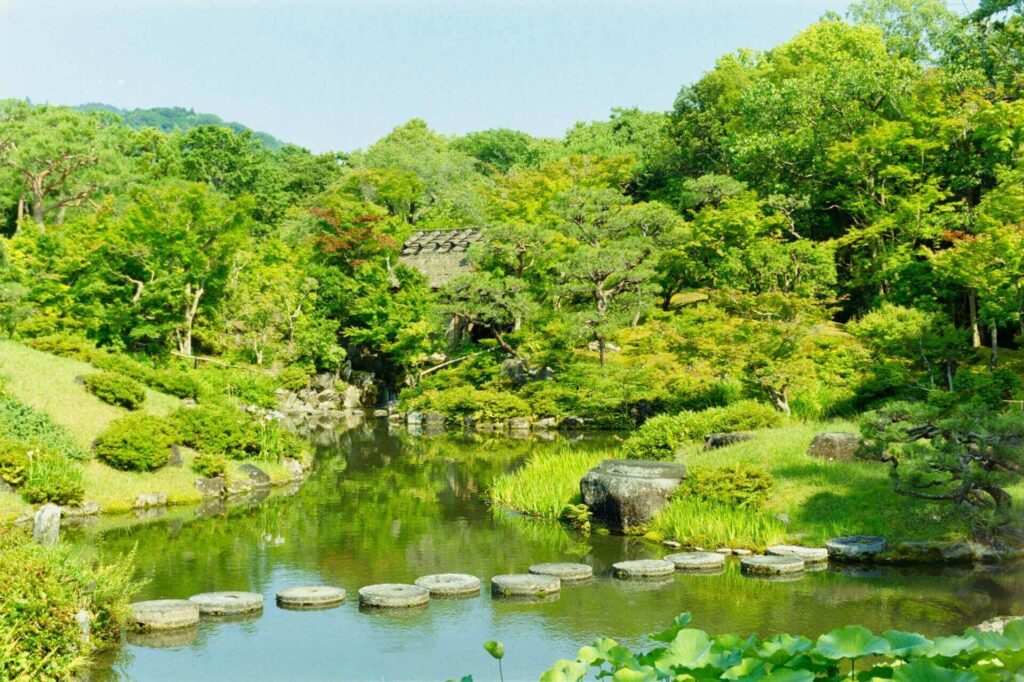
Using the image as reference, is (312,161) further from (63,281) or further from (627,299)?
(627,299)

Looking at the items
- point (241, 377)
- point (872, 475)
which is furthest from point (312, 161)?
point (872, 475)

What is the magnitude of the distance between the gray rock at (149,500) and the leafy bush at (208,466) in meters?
1.11

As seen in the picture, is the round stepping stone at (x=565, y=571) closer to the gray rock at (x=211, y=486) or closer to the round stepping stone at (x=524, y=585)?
the round stepping stone at (x=524, y=585)

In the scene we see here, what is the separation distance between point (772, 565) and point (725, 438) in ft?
16.9

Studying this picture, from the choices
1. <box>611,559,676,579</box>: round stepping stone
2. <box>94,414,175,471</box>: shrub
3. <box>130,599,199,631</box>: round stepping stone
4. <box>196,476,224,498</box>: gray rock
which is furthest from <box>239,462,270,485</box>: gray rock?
<box>611,559,676,579</box>: round stepping stone

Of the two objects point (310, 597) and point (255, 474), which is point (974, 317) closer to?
point (255, 474)

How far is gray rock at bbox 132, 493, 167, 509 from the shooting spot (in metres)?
14.8

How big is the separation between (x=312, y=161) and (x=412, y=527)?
4127cm

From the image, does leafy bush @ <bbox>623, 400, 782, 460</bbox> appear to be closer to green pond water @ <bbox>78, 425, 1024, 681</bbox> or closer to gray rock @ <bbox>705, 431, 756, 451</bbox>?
gray rock @ <bbox>705, 431, 756, 451</bbox>

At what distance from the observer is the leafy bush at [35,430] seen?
1479 cm

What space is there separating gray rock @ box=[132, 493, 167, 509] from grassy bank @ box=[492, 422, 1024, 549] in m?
5.82

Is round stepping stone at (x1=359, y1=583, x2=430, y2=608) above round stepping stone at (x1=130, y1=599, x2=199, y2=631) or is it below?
below

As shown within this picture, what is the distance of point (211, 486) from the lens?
16.1 m

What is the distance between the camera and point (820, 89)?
2995cm
